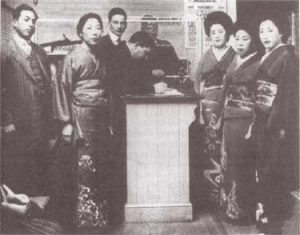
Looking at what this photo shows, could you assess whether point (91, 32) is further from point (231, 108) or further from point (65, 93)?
point (231, 108)

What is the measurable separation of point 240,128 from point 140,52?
2.49ft

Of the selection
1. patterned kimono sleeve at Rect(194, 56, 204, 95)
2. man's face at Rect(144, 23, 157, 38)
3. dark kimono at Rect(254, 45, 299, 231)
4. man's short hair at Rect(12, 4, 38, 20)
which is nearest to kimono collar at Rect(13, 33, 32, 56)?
man's short hair at Rect(12, 4, 38, 20)

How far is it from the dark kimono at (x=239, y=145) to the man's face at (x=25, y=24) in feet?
3.97

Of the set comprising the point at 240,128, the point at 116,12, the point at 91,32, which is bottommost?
the point at 240,128

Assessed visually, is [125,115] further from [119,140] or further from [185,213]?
[185,213]

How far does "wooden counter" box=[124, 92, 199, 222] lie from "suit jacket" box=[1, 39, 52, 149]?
0.50 m

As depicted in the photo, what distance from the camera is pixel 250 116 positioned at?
3.43 meters

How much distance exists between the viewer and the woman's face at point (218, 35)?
3.45m

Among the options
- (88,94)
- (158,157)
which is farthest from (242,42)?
(88,94)

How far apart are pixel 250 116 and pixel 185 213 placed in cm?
70

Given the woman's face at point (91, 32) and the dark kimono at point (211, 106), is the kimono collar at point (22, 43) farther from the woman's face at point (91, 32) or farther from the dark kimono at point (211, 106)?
the dark kimono at point (211, 106)

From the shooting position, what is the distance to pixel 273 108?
339 cm

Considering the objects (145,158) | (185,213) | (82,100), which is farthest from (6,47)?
(185,213)

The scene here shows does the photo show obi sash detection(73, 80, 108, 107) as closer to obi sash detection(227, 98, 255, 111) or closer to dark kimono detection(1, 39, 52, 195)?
dark kimono detection(1, 39, 52, 195)
